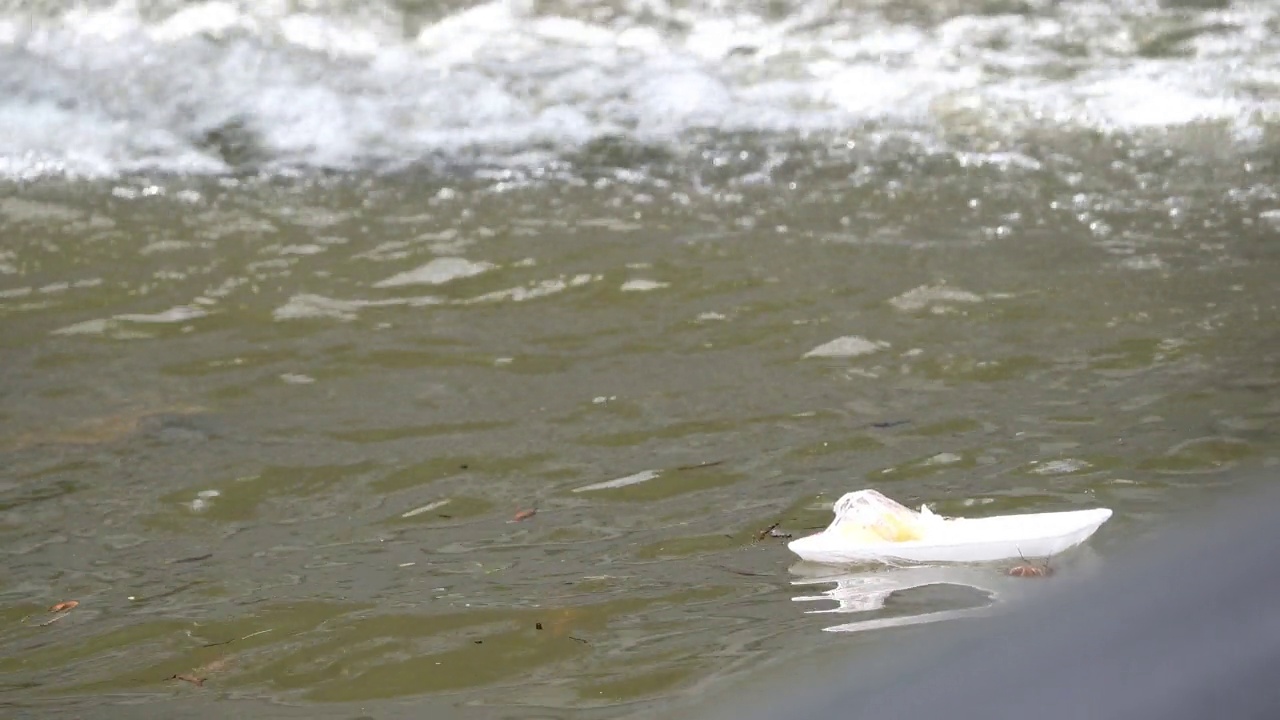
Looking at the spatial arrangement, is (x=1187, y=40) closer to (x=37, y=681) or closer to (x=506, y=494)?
(x=506, y=494)

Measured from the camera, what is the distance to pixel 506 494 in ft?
10.4

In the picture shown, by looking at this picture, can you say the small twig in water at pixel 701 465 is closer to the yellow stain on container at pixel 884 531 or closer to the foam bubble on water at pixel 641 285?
the yellow stain on container at pixel 884 531

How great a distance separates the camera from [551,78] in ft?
22.5

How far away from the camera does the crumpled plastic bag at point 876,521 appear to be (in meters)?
2.63

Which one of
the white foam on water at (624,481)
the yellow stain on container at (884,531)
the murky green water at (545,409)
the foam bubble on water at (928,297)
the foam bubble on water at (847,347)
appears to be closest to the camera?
the murky green water at (545,409)

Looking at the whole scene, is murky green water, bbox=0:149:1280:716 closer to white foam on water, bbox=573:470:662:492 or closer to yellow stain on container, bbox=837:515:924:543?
white foam on water, bbox=573:470:662:492

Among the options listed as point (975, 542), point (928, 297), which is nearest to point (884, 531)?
point (975, 542)

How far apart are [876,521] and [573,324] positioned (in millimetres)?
1772

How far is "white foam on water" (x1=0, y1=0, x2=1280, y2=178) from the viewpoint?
614 centimetres

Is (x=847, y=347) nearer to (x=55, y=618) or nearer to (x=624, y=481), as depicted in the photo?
(x=624, y=481)

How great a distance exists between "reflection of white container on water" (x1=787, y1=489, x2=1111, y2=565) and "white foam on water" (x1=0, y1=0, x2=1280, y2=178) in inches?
131

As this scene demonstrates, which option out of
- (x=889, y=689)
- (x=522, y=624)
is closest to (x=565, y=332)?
(x=522, y=624)

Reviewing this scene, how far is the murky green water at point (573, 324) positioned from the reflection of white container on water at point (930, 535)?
52 mm

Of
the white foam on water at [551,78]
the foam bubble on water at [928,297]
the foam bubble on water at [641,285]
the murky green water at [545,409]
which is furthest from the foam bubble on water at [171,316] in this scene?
the foam bubble on water at [928,297]
